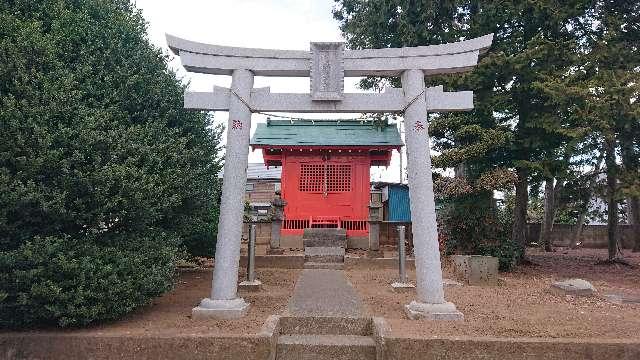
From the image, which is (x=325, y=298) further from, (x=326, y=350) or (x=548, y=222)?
(x=548, y=222)

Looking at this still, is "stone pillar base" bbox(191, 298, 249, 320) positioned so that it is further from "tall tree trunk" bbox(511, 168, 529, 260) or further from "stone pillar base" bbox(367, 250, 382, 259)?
"tall tree trunk" bbox(511, 168, 529, 260)

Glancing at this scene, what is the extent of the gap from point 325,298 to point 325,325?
1.58 m

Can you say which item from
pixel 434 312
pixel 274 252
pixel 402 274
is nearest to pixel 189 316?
pixel 434 312

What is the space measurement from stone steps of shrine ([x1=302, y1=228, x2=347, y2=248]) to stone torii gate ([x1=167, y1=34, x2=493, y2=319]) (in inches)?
286

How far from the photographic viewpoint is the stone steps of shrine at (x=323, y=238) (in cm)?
1398

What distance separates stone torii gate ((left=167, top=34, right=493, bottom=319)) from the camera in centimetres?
650

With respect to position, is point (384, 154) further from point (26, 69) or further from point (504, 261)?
point (26, 69)

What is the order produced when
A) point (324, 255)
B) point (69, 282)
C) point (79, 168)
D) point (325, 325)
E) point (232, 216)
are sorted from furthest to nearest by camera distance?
point (324, 255)
point (232, 216)
point (325, 325)
point (79, 168)
point (69, 282)

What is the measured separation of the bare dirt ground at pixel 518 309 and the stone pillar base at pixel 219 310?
206 cm

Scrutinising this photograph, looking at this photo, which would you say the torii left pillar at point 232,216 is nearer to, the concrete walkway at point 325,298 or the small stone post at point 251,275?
the concrete walkway at point 325,298

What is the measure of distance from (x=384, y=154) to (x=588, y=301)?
28.1 feet

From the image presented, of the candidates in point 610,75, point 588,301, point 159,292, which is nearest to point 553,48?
point 610,75

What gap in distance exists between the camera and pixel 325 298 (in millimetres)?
7438

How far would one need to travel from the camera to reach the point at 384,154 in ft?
51.7
